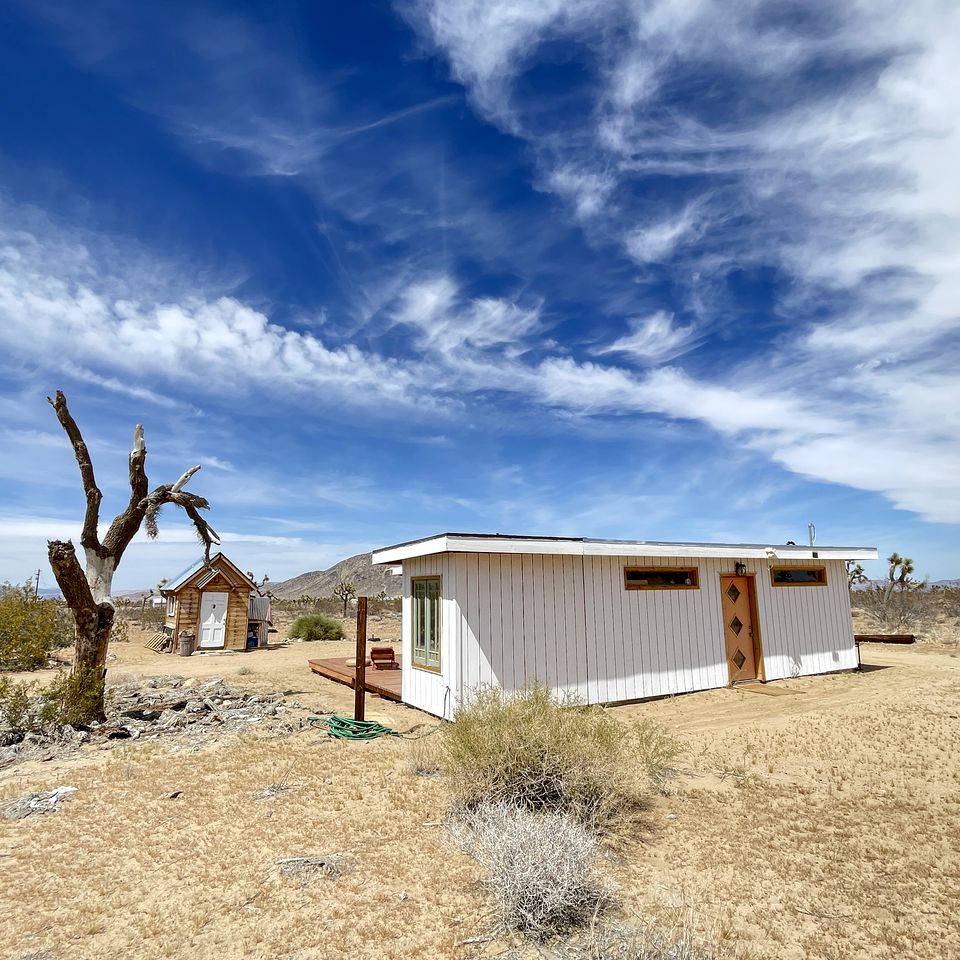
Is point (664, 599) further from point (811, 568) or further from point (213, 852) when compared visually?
point (213, 852)

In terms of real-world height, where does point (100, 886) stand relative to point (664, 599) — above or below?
below

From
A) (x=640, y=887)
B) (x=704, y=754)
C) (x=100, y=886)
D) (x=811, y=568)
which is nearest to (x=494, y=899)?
(x=640, y=887)

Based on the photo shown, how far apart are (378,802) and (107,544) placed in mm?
6605

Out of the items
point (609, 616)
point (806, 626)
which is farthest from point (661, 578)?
point (806, 626)

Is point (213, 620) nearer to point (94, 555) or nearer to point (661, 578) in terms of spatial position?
point (94, 555)

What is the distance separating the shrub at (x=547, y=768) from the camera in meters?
5.22

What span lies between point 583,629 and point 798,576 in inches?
244

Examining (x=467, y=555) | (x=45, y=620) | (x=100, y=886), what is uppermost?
(x=467, y=555)

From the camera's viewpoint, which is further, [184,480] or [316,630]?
[316,630]

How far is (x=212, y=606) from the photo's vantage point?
72.7ft

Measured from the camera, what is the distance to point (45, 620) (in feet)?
29.5

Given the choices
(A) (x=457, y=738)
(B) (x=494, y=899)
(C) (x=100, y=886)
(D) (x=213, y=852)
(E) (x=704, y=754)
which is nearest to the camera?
(B) (x=494, y=899)

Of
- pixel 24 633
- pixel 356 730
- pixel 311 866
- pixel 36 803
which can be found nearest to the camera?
pixel 311 866

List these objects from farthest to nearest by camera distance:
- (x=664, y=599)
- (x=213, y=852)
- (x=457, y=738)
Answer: (x=664, y=599) → (x=457, y=738) → (x=213, y=852)
